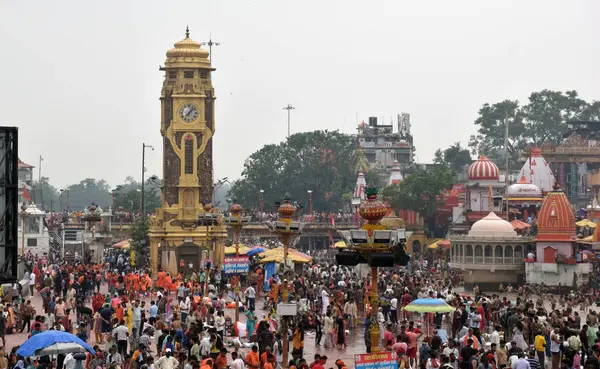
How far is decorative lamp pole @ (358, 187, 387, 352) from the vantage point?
20.6m

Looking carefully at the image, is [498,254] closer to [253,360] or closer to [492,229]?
[492,229]

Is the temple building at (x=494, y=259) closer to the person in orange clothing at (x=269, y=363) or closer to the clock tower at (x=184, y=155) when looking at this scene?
the clock tower at (x=184, y=155)

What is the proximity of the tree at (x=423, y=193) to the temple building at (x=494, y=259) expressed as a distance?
27733 mm

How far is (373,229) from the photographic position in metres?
21.0

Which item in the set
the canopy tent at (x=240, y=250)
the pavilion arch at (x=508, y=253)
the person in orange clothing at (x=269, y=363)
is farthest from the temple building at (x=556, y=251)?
the person in orange clothing at (x=269, y=363)

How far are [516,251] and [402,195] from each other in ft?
95.6

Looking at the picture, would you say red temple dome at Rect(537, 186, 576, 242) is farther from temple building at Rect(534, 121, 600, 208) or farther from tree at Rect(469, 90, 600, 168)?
tree at Rect(469, 90, 600, 168)

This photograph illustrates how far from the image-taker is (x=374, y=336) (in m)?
20.5

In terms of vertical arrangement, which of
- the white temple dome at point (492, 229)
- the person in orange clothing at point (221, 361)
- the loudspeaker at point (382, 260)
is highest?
the white temple dome at point (492, 229)

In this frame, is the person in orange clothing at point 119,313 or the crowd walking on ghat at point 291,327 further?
the person in orange clothing at point 119,313

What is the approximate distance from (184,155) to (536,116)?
8516cm

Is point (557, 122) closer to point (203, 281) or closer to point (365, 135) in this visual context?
point (365, 135)

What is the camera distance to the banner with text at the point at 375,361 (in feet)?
62.0

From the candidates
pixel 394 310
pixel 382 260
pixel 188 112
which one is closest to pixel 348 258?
pixel 382 260
